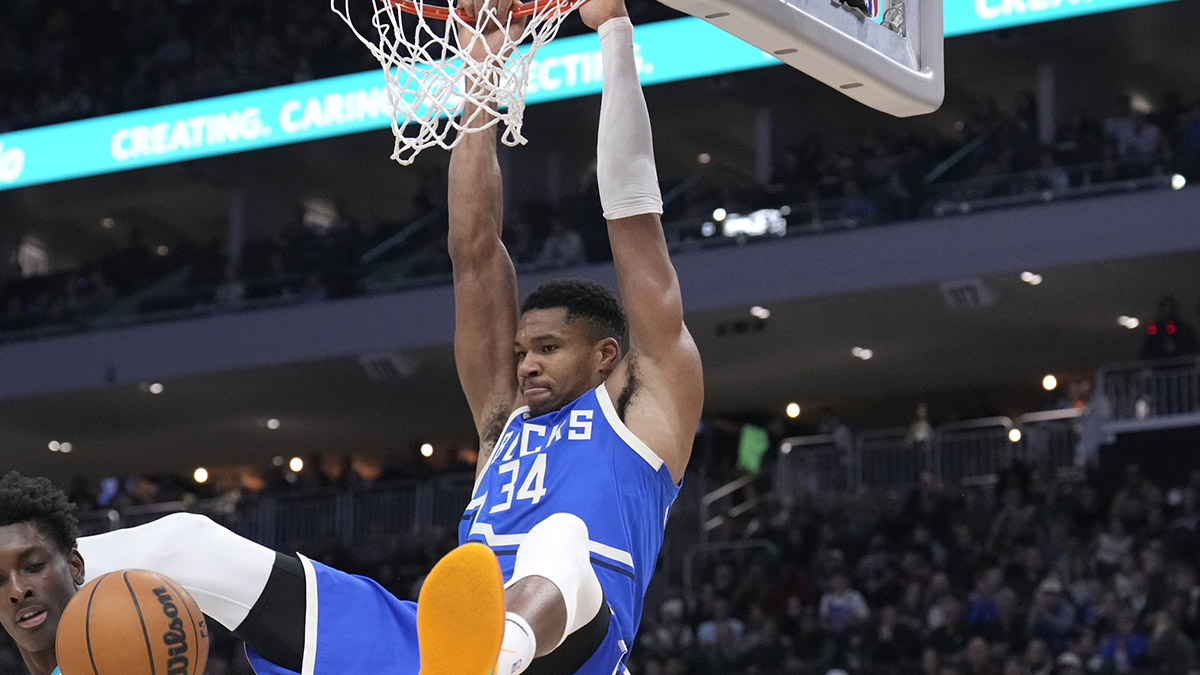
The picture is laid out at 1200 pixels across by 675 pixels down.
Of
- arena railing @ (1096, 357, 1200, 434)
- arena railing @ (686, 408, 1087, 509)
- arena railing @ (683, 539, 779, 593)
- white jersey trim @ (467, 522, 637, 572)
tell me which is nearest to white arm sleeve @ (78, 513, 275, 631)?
white jersey trim @ (467, 522, 637, 572)

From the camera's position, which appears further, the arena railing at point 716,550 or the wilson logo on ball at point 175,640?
the arena railing at point 716,550

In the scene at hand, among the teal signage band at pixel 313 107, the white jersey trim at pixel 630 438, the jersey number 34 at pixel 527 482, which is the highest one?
the teal signage band at pixel 313 107

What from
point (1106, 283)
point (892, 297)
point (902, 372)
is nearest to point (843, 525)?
point (892, 297)

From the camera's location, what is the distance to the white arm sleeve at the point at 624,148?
4.64 m

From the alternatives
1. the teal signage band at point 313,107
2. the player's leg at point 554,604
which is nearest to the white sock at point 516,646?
the player's leg at point 554,604

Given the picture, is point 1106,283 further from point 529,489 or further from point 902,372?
point 529,489

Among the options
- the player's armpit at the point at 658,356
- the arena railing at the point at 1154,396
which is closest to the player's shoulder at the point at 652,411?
the player's armpit at the point at 658,356

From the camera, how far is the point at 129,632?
3406 millimetres

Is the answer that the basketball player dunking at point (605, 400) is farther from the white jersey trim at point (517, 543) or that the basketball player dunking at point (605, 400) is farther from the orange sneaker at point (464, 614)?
the orange sneaker at point (464, 614)

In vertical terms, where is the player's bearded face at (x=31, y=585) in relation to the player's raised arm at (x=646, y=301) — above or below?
below

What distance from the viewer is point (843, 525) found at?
15320mm

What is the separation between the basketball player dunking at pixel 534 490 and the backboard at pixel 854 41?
0.46 metres

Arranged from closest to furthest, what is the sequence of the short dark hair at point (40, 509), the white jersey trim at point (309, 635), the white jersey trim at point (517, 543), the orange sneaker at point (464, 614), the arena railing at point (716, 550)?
the orange sneaker at point (464, 614), the short dark hair at point (40, 509), the white jersey trim at point (309, 635), the white jersey trim at point (517, 543), the arena railing at point (716, 550)

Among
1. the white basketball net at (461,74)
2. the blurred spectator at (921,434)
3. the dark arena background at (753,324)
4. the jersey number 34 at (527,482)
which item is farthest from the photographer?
the blurred spectator at (921,434)
